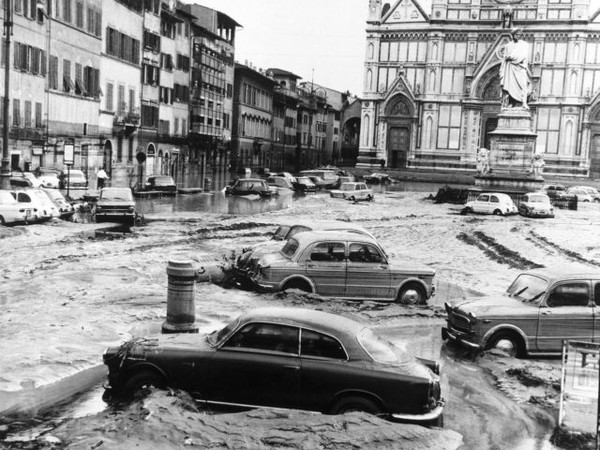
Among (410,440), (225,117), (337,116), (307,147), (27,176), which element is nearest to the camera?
(410,440)

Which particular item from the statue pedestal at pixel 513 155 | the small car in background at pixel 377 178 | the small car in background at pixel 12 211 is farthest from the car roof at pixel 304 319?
the small car in background at pixel 377 178

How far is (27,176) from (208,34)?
4434 cm

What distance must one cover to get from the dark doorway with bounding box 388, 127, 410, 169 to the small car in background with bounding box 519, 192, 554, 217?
41.7m

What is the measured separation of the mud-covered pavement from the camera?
8.09m

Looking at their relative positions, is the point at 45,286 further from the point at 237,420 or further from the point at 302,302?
the point at 237,420

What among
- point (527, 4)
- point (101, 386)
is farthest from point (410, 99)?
point (101, 386)

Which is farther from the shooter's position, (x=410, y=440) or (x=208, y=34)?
(x=208, y=34)

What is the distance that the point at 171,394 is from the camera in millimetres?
8594

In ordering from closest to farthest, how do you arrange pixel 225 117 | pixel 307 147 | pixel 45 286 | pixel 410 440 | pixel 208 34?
pixel 410 440 < pixel 45 286 < pixel 208 34 < pixel 225 117 < pixel 307 147

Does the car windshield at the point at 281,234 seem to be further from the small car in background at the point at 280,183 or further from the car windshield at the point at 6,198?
the small car in background at the point at 280,183

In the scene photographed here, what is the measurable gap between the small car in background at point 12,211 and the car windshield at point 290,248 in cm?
1347

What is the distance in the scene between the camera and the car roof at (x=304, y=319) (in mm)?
8836

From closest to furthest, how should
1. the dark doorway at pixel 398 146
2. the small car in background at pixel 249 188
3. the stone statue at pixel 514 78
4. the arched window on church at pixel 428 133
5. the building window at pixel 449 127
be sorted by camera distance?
the stone statue at pixel 514 78
the small car in background at pixel 249 188
the building window at pixel 449 127
the arched window on church at pixel 428 133
the dark doorway at pixel 398 146

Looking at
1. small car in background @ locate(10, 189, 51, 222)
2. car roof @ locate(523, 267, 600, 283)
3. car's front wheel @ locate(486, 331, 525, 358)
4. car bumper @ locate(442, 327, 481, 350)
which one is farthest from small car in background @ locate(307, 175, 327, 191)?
car's front wheel @ locate(486, 331, 525, 358)
